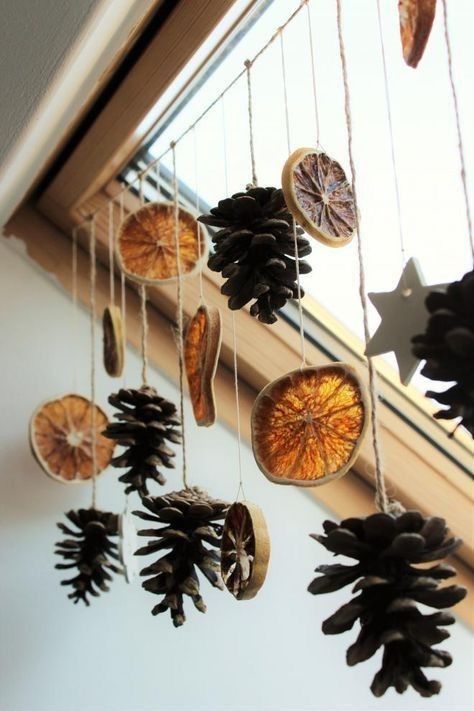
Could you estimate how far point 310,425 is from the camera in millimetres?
775

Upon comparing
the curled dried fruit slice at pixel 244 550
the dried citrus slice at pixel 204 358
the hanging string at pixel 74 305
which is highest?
the dried citrus slice at pixel 204 358

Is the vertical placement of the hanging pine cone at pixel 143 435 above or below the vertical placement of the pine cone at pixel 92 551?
above

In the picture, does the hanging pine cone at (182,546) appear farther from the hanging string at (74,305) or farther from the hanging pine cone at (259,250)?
the hanging string at (74,305)

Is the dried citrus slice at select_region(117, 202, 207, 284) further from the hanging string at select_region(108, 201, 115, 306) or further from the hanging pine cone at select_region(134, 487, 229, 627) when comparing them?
the hanging pine cone at select_region(134, 487, 229, 627)

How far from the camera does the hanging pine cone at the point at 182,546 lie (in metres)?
0.92

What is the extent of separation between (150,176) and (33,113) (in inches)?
17.5

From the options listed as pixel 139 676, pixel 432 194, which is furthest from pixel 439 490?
pixel 139 676

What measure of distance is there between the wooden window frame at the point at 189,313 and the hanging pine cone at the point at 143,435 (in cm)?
34

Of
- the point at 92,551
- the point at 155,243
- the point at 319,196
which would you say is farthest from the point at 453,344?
the point at 92,551

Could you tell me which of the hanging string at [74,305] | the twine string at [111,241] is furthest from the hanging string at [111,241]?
the hanging string at [74,305]

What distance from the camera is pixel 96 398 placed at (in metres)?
1.56

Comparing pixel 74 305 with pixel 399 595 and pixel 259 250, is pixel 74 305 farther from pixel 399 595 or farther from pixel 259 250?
A: pixel 399 595

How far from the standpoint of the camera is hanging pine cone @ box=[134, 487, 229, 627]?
919 millimetres

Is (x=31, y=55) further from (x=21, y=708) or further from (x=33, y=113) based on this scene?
(x=21, y=708)
